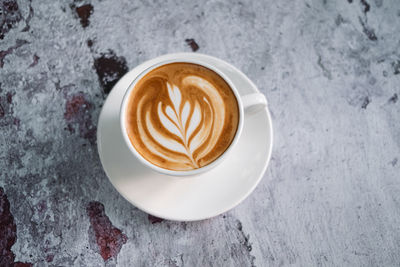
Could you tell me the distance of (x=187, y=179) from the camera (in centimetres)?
79

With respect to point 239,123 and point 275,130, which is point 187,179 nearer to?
point 239,123

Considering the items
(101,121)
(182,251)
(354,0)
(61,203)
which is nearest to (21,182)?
(61,203)

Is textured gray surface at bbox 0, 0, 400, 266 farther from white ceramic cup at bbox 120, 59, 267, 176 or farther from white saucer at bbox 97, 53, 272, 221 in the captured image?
white ceramic cup at bbox 120, 59, 267, 176

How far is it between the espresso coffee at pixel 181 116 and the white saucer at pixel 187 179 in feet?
0.32

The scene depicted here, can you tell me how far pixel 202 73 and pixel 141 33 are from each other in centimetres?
32

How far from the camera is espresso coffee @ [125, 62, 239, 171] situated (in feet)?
2.31

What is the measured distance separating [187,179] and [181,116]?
0.50 ft

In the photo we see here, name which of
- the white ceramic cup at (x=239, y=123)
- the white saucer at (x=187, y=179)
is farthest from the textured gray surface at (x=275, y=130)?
the white ceramic cup at (x=239, y=123)

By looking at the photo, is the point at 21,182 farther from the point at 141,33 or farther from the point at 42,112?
the point at 141,33

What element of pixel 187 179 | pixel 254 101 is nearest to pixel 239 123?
pixel 254 101

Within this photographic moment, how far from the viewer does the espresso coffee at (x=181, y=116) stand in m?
0.71

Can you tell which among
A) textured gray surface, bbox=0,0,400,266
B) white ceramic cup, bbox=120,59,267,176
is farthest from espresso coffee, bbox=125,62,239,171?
textured gray surface, bbox=0,0,400,266

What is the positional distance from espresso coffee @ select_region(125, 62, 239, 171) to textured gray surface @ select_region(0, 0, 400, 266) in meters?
0.25

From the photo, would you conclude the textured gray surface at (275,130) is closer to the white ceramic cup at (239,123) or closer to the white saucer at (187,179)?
the white saucer at (187,179)
